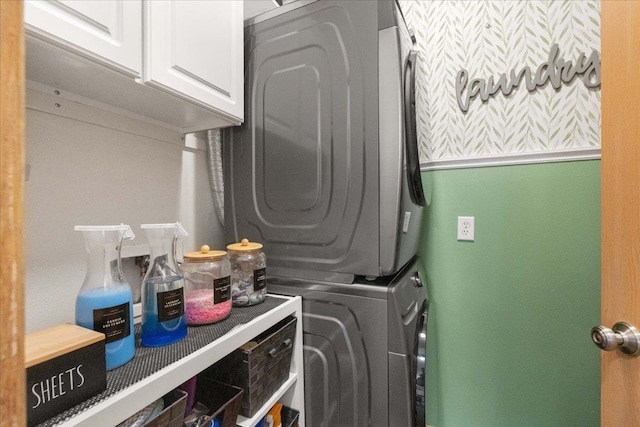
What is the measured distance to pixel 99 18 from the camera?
24.4 inches

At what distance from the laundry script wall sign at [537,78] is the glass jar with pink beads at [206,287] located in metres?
1.52

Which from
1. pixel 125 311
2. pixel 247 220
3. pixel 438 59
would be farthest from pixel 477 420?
pixel 438 59

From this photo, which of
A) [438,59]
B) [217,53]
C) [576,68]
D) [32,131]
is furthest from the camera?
[438,59]

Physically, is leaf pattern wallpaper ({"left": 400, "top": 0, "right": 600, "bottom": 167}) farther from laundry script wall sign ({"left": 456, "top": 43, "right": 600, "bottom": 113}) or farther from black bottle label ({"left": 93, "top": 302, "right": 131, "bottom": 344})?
black bottle label ({"left": 93, "top": 302, "right": 131, "bottom": 344})

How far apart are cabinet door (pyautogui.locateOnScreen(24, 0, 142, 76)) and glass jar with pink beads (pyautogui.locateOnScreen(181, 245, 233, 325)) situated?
0.54 metres

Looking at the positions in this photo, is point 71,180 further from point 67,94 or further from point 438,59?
point 438,59

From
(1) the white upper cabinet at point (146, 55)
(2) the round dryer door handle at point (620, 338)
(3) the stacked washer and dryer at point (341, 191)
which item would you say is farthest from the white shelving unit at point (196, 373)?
(2) the round dryer door handle at point (620, 338)

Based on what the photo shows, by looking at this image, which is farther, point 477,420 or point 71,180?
point 477,420

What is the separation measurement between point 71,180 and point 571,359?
7.22 ft

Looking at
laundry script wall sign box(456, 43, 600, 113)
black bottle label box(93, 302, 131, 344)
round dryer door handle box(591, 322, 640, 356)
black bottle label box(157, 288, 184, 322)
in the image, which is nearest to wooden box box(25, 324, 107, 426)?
black bottle label box(93, 302, 131, 344)

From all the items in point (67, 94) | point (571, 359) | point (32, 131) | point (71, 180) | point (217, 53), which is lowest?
point (571, 359)

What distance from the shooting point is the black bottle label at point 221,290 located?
842 millimetres

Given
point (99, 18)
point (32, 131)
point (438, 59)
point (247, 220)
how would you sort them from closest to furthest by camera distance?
point (99, 18) → point (32, 131) → point (247, 220) → point (438, 59)

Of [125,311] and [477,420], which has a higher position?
[125,311]
